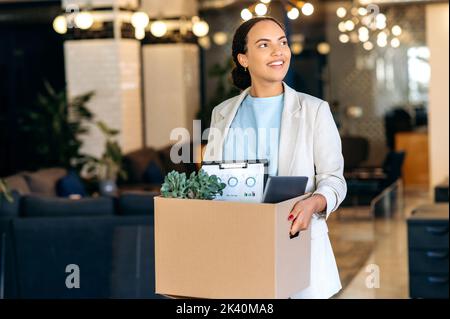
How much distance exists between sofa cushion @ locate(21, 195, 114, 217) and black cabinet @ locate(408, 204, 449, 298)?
2.23m

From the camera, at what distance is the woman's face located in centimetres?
259

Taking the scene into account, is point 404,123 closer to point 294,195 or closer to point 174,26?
point 174,26

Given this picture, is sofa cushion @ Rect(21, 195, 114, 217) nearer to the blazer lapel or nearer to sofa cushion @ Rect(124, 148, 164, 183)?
the blazer lapel

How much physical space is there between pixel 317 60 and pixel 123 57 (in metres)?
8.84

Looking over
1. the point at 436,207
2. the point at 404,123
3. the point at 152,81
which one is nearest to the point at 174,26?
the point at 152,81

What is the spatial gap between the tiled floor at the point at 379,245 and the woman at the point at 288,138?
3527 millimetres

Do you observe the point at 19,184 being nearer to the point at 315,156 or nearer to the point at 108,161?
the point at 108,161

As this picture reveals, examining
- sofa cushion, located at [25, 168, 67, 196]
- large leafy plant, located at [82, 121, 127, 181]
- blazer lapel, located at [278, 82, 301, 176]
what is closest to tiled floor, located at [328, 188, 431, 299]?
large leafy plant, located at [82, 121, 127, 181]

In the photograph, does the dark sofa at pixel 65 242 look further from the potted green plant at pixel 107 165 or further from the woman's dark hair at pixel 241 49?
the woman's dark hair at pixel 241 49

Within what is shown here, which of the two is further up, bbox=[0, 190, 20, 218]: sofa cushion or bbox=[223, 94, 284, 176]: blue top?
bbox=[223, 94, 284, 176]: blue top

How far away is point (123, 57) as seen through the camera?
461 inches

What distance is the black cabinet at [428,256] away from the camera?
268 inches

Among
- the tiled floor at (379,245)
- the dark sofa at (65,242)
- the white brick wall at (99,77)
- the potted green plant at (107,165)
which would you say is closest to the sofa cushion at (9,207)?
the dark sofa at (65,242)

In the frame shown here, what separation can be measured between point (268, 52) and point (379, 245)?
296 inches
